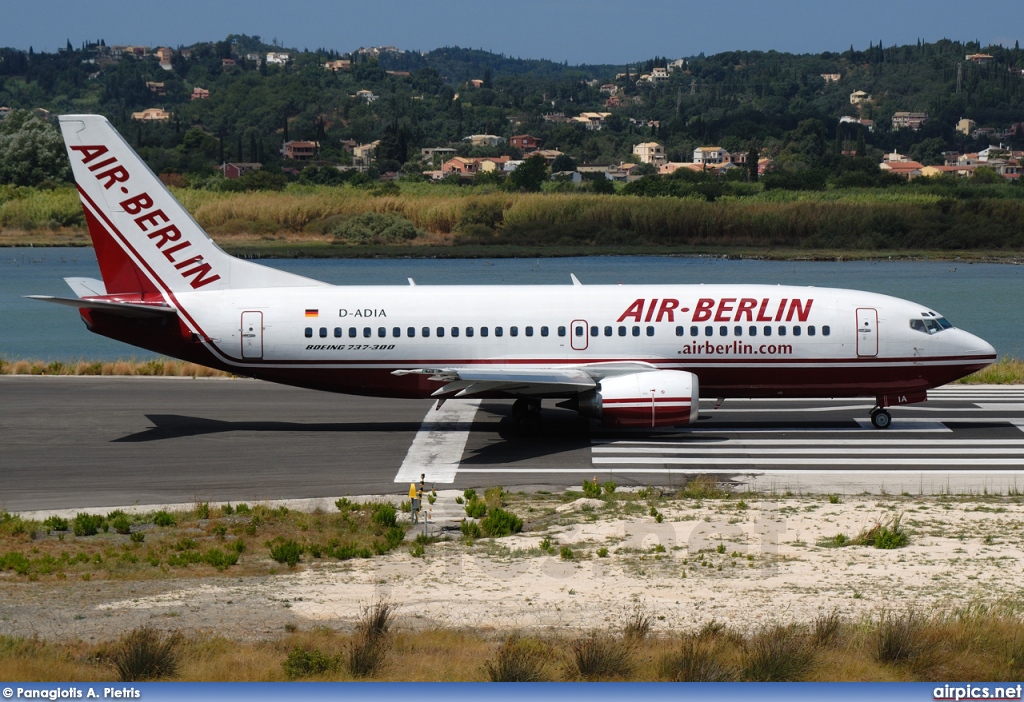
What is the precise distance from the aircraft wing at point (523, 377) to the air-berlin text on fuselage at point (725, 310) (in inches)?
52.6

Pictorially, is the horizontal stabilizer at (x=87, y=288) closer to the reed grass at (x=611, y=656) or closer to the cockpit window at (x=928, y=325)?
the reed grass at (x=611, y=656)

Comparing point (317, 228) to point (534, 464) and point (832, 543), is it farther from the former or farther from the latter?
point (832, 543)

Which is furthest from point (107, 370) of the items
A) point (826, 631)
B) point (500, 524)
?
point (826, 631)

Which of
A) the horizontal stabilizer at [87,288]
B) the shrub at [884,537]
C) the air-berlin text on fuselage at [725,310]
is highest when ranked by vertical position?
the horizontal stabilizer at [87,288]

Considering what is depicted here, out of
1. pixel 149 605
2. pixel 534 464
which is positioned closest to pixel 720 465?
pixel 534 464

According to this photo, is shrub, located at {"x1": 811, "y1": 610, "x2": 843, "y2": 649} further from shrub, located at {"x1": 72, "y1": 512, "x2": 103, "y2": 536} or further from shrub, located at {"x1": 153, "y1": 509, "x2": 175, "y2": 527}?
shrub, located at {"x1": 72, "y1": 512, "x2": 103, "y2": 536}

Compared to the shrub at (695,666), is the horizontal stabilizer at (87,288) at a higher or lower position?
higher

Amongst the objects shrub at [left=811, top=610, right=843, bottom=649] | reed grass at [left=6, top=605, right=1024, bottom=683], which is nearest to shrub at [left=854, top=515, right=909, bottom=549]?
reed grass at [left=6, top=605, right=1024, bottom=683]

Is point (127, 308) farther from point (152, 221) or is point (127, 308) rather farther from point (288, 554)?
point (288, 554)

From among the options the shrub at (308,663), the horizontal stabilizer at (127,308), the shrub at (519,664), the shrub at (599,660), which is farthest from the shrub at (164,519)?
the shrub at (599,660)

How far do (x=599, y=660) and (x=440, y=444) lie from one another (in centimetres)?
1749

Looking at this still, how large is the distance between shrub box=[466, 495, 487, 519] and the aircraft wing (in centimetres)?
559

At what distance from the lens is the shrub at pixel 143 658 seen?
14586mm

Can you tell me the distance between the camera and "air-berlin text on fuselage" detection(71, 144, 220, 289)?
Answer: 33.6m
